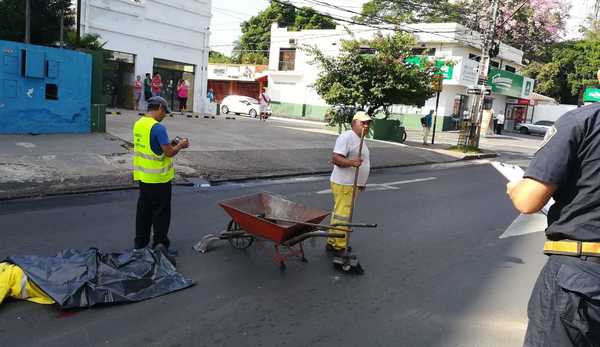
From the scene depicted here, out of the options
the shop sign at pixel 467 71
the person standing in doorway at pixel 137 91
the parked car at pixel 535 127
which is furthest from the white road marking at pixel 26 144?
the parked car at pixel 535 127

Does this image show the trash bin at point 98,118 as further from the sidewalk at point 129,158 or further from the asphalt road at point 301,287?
the asphalt road at point 301,287

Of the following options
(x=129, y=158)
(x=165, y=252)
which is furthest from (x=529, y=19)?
(x=165, y=252)

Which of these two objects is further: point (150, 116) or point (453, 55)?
point (453, 55)

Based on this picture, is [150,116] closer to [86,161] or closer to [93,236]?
[93,236]

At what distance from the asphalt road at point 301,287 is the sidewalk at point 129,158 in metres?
1.01

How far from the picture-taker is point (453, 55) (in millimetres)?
34500

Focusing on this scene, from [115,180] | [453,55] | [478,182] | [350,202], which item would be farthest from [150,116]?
[453,55]

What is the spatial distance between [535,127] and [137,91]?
33.6 meters

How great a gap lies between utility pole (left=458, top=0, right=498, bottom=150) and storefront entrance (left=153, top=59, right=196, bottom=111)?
13.9 m

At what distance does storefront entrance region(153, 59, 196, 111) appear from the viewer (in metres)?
24.6

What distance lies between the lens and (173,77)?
82.9 feet

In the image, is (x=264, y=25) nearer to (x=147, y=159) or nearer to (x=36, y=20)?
(x=36, y=20)

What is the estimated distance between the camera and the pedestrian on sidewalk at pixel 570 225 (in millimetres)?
2109

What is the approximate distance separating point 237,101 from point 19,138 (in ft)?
79.3
